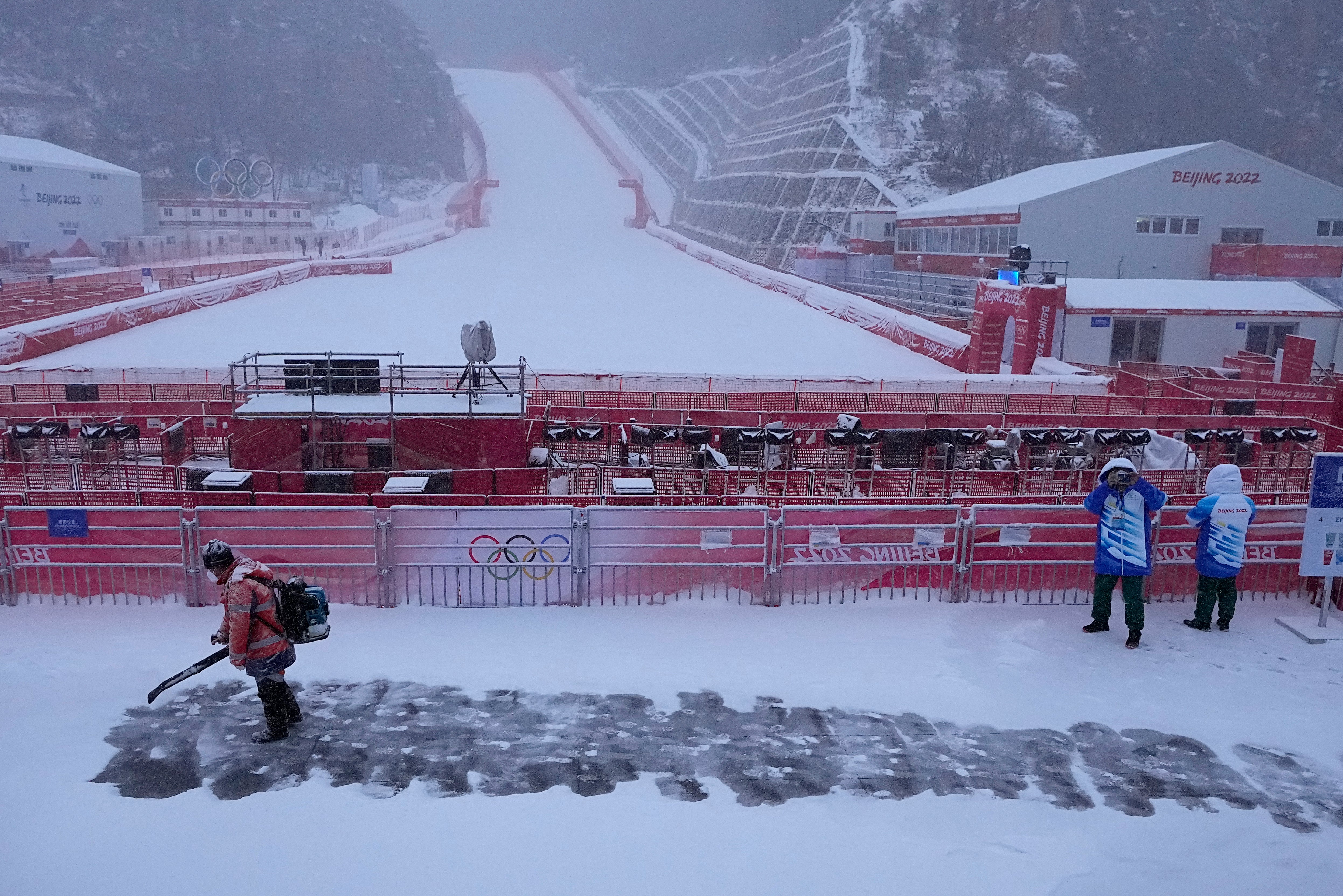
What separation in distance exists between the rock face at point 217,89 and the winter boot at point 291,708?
99.0 metres

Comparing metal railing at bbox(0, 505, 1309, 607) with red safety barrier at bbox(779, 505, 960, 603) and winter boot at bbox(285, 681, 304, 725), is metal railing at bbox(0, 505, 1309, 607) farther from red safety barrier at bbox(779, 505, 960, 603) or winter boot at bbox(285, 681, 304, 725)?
winter boot at bbox(285, 681, 304, 725)

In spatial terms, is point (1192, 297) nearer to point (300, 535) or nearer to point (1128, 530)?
point (1128, 530)

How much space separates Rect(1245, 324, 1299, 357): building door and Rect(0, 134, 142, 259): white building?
2504 inches

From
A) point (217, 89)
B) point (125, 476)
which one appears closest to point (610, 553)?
point (125, 476)

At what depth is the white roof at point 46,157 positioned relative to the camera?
60.2 m

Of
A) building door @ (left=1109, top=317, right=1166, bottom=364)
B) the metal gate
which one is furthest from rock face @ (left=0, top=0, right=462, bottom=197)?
the metal gate

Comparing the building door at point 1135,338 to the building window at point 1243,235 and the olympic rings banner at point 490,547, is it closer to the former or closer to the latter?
the building window at point 1243,235

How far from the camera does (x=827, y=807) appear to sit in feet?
20.7

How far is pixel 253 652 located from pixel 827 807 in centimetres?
406

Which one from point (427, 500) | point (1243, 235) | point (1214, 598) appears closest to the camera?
point (1214, 598)

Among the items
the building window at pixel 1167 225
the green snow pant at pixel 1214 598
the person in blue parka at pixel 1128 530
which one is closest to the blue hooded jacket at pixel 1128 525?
the person in blue parka at pixel 1128 530

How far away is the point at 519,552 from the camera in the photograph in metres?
9.64

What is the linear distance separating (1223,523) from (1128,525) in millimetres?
988

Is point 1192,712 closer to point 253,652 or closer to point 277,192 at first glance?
point 253,652
